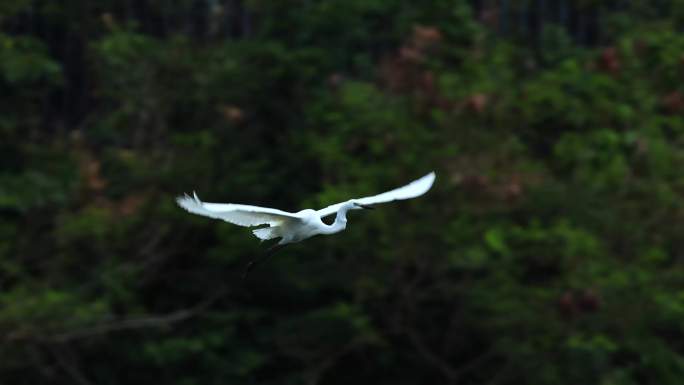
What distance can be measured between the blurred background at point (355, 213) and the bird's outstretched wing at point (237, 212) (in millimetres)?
5538

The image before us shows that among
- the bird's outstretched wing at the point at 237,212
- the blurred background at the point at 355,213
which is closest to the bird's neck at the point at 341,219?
the bird's outstretched wing at the point at 237,212

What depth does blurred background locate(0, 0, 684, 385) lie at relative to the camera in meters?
15.5

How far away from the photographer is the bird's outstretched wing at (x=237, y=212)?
28.1 ft

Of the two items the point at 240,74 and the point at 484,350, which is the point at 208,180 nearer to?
the point at 240,74

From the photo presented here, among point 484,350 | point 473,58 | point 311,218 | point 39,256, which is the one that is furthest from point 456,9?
point 311,218

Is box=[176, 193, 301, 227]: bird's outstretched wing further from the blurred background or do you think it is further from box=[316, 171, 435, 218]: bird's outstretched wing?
the blurred background

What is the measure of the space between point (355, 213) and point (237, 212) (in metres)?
6.48

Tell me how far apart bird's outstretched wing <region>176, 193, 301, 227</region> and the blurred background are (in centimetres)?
554

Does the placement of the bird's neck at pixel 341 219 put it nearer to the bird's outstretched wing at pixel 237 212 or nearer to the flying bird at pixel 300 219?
the flying bird at pixel 300 219

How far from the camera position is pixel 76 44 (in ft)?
66.0

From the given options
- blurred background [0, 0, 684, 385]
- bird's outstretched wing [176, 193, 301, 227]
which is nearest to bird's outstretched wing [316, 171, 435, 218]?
bird's outstretched wing [176, 193, 301, 227]

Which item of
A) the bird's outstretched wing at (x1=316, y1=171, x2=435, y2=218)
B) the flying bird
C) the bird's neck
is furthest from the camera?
the bird's neck

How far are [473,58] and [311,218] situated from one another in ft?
24.5

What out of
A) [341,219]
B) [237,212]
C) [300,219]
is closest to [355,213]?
[341,219]
